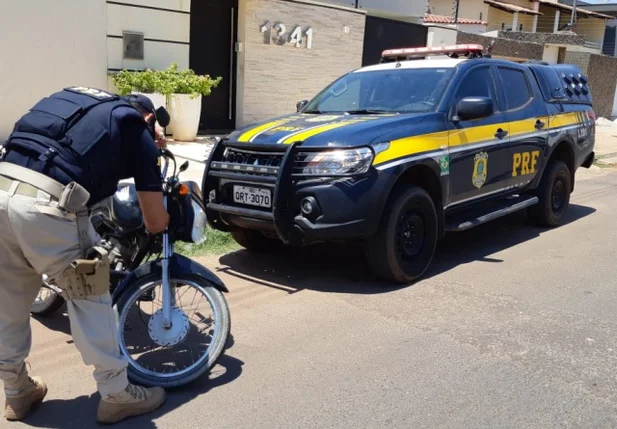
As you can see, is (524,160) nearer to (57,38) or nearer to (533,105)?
(533,105)

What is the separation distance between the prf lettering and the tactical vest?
468 cm

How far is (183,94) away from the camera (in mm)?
10961

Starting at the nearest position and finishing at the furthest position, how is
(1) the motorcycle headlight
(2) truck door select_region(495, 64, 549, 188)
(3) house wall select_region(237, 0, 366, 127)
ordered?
(1) the motorcycle headlight, (2) truck door select_region(495, 64, 549, 188), (3) house wall select_region(237, 0, 366, 127)

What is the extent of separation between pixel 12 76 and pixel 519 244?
25.6 ft

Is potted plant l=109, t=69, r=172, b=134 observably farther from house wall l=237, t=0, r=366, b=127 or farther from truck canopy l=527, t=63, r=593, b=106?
truck canopy l=527, t=63, r=593, b=106

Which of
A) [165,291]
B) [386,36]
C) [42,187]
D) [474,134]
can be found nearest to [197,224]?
[165,291]

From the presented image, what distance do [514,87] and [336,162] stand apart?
2.97 m

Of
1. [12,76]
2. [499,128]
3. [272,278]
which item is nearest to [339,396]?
[272,278]

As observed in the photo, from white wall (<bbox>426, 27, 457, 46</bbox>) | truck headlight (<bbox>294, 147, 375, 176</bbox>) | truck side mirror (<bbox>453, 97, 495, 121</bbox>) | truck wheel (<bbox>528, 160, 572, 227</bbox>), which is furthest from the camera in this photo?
white wall (<bbox>426, 27, 457, 46</bbox>)

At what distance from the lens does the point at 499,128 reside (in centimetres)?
639

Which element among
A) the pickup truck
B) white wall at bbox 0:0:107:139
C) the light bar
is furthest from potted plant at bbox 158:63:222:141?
the light bar

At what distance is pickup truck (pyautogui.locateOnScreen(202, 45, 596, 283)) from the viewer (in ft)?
16.2

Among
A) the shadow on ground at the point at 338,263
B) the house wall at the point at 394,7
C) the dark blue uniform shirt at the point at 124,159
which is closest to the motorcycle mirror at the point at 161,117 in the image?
the dark blue uniform shirt at the point at 124,159

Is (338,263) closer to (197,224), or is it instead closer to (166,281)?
(197,224)
